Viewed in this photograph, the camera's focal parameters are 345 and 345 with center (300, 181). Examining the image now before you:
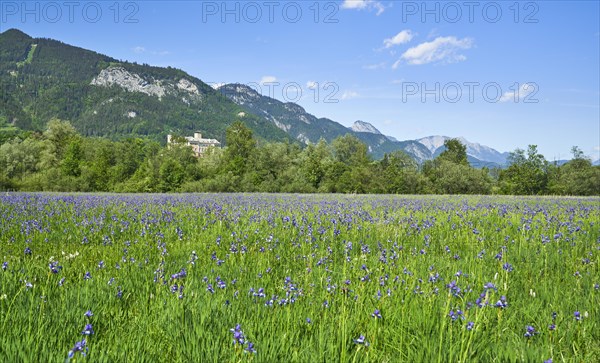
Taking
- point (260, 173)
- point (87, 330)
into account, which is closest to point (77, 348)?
point (87, 330)

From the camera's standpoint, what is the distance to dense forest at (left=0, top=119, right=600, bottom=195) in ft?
181

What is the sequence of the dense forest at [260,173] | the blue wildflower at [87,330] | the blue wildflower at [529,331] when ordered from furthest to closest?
the dense forest at [260,173], the blue wildflower at [529,331], the blue wildflower at [87,330]

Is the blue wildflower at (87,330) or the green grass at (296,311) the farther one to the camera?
the green grass at (296,311)

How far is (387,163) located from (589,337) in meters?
71.3

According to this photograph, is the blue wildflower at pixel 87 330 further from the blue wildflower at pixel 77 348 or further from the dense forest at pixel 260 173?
the dense forest at pixel 260 173

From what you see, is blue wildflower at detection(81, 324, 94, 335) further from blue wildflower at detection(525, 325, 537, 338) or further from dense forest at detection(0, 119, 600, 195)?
dense forest at detection(0, 119, 600, 195)

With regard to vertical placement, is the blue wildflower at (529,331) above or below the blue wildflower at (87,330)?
below

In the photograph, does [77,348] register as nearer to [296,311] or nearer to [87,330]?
[87,330]

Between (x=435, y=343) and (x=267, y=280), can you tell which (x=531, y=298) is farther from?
(x=267, y=280)

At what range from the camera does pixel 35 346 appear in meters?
1.97

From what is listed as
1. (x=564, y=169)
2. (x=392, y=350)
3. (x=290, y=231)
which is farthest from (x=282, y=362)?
(x=564, y=169)

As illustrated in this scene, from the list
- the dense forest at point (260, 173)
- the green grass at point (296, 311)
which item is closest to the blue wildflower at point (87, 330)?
the green grass at point (296, 311)

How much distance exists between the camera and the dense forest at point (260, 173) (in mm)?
55094

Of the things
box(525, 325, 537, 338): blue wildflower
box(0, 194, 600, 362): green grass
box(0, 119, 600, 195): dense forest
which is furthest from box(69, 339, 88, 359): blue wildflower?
box(0, 119, 600, 195): dense forest
